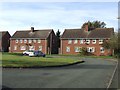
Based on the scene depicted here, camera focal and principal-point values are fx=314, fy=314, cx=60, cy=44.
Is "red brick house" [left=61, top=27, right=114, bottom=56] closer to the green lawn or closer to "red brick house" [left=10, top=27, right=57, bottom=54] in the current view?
"red brick house" [left=10, top=27, right=57, bottom=54]

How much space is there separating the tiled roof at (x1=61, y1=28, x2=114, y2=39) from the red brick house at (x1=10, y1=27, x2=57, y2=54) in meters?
5.31

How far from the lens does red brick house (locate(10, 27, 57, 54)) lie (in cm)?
9236

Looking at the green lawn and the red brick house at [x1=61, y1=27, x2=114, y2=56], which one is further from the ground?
the red brick house at [x1=61, y1=27, x2=114, y2=56]

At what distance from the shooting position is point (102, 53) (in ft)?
280

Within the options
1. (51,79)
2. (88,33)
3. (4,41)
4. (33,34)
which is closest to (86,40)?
(88,33)

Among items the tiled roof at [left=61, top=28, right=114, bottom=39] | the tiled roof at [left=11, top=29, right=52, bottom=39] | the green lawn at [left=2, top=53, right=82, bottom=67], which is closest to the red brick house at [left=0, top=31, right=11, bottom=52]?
the tiled roof at [left=11, top=29, right=52, bottom=39]

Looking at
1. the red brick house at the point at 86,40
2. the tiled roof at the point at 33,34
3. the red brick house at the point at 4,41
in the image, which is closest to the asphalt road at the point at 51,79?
the red brick house at the point at 86,40

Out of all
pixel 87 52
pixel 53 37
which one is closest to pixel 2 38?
pixel 53 37

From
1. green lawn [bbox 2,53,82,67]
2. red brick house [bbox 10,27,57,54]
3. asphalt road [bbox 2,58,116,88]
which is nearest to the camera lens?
asphalt road [bbox 2,58,116,88]

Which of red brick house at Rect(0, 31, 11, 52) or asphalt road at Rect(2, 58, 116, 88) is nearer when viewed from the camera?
asphalt road at Rect(2, 58, 116, 88)

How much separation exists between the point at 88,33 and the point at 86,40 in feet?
8.95

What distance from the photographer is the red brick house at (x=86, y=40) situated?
86.2 meters

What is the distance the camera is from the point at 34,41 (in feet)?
310

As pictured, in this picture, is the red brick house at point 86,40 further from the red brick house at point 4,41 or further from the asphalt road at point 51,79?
the asphalt road at point 51,79
